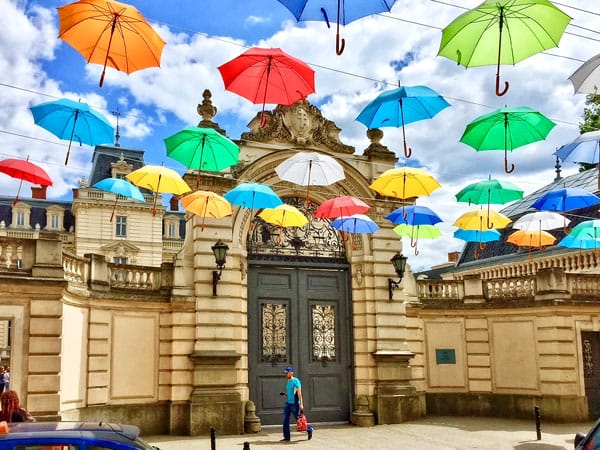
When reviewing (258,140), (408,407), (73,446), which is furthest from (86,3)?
(408,407)

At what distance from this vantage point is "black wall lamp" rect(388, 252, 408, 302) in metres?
17.5

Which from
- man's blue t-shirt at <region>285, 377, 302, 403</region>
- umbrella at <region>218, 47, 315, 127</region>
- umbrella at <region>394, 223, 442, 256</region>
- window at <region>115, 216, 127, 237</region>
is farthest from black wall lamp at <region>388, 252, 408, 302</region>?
window at <region>115, 216, 127, 237</region>

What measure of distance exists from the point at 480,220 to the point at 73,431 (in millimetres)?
12605

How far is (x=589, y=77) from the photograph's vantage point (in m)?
10.4

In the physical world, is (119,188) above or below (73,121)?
below

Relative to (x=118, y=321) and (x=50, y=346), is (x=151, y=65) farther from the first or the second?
(x=118, y=321)

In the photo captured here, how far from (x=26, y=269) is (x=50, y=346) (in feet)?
5.26

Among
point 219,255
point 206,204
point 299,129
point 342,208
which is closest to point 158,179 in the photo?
point 206,204

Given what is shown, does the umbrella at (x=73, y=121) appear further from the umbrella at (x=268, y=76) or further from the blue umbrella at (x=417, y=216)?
the blue umbrella at (x=417, y=216)

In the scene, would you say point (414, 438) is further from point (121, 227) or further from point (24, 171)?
point (121, 227)

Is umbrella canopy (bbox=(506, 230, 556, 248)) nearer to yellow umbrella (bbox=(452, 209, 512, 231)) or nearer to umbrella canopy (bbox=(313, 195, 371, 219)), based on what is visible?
yellow umbrella (bbox=(452, 209, 512, 231))

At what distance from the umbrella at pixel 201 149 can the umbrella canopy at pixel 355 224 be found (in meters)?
3.54

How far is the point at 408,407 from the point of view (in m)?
17.4

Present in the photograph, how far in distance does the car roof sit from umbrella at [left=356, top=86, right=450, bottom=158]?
7.64 metres
